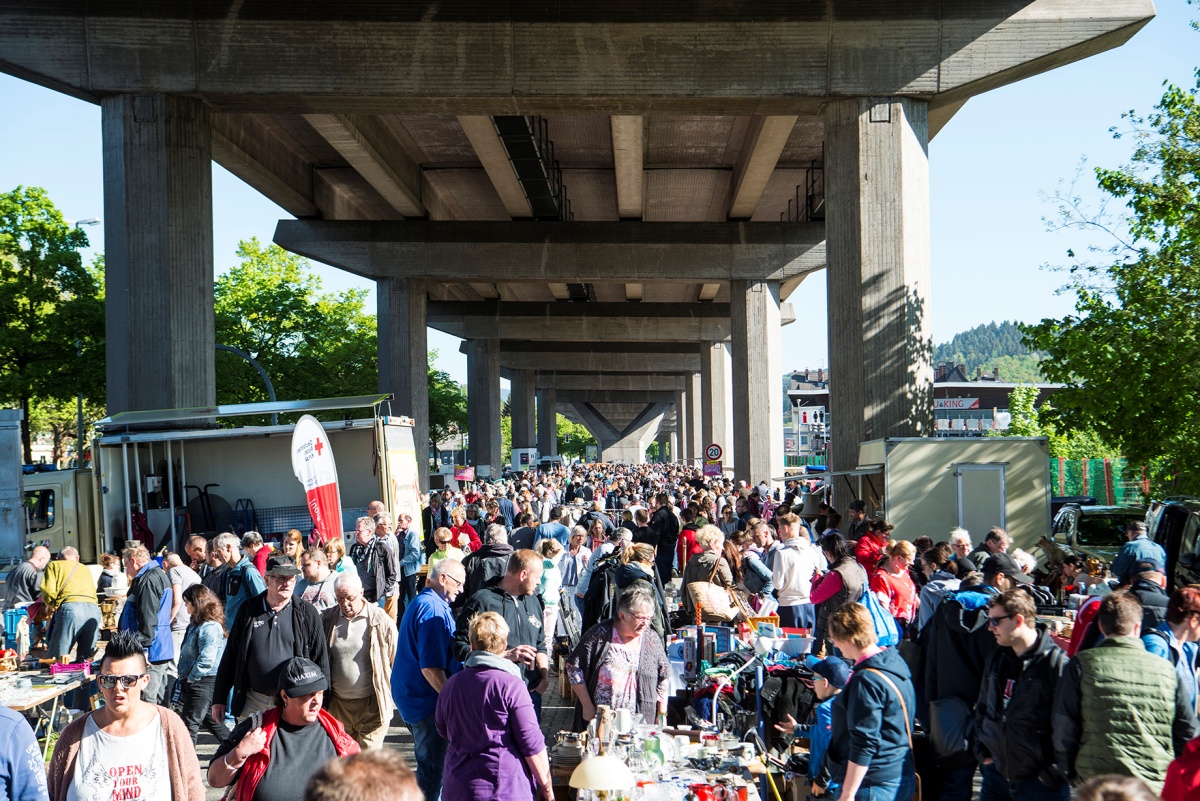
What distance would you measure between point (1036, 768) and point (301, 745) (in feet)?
11.9

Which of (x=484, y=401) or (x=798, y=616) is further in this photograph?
(x=484, y=401)

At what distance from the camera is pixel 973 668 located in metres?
6.57

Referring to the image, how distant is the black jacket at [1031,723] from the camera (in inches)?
218

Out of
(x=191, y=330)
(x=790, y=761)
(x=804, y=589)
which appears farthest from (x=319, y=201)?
(x=790, y=761)

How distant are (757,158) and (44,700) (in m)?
23.0

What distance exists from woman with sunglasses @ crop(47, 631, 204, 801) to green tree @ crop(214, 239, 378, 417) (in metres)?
41.4

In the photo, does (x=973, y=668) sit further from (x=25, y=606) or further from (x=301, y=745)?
(x=25, y=606)

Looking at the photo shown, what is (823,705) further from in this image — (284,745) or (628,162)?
(628,162)

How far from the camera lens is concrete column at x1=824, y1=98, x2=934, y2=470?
19406 millimetres

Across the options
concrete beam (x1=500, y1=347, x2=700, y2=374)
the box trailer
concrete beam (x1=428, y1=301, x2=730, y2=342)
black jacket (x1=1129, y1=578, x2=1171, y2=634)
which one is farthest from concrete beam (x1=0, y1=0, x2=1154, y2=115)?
concrete beam (x1=500, y1=347, x2=700, y2=374)

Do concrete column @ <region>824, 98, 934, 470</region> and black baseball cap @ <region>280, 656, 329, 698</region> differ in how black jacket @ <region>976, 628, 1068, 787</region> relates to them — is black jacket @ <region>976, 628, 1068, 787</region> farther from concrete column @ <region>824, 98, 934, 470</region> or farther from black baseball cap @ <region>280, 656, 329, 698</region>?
concrete column @ <region>824, 98, 934, 470</region>

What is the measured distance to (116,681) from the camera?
4.73m

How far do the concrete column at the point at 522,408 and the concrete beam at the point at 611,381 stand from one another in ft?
42.2

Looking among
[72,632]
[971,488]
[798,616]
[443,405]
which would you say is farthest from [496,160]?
[443,405]
